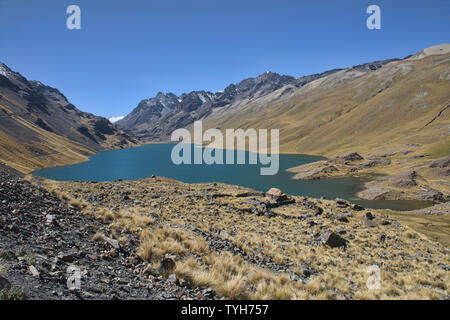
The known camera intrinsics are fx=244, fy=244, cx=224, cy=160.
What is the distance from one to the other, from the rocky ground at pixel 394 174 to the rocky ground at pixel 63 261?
65371mm

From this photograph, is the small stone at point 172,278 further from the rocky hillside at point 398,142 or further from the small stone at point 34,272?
the rocky hillside at point 398,142

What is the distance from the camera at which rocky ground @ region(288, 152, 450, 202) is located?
5903cm

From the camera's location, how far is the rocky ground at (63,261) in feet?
22.1

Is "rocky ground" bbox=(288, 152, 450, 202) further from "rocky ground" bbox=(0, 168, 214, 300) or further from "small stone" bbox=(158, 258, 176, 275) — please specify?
"rocky ground" bbox=(0, 168, 214, 300)

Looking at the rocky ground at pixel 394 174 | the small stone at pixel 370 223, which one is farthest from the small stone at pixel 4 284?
the rocky ground at pixel 394 174

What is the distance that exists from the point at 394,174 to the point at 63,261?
9139 centimetres

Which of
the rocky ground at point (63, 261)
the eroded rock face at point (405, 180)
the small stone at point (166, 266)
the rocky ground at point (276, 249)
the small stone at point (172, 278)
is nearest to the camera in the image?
the rocky ground at point (63, 261)

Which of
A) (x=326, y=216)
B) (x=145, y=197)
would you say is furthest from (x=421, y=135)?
(x=145, y=197)

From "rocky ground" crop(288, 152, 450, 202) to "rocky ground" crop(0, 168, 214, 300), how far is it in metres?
65.4

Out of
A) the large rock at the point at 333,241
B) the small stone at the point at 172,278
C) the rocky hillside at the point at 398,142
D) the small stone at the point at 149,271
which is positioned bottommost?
the large rock at the point at 333,241

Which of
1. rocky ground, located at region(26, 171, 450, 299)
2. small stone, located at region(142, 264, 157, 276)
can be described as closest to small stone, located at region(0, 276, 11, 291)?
small stone, located at region(142, 264, 157, 276)

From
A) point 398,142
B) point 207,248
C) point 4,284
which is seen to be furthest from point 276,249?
point 398,142

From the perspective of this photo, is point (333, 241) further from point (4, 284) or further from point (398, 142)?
point (398, 142)
